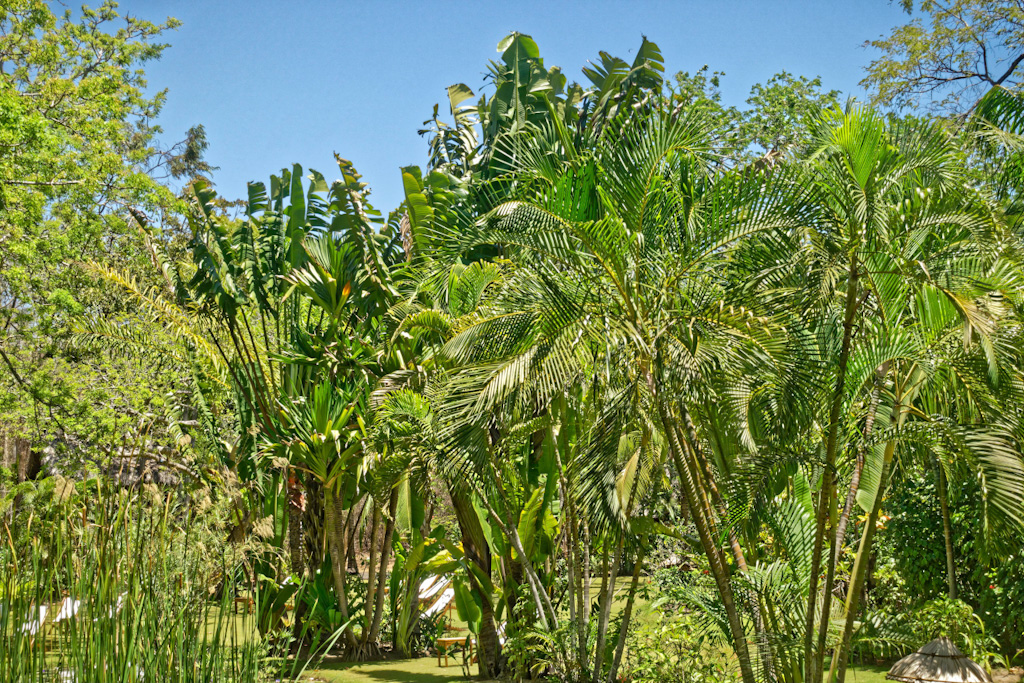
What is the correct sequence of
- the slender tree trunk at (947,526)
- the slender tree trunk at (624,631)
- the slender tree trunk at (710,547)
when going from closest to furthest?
1. the slender tree trunk at (710,547)
2. the slender tree trunk at (624,631)
3. the slender tree trunk at (947,526)

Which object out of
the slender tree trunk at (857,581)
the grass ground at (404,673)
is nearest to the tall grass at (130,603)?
the slender tree trunk at (857,581)

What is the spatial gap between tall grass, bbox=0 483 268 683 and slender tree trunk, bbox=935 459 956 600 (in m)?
6.40

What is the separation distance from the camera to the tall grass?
2984 mm

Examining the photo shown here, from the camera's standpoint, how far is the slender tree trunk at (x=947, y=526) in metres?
7.31

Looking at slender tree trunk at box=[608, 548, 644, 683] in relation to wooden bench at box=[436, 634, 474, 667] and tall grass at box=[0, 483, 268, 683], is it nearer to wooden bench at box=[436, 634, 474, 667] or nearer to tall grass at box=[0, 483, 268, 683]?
wooden bench at box=[436, 634, 474, 667]

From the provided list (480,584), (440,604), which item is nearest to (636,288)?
(480,584)

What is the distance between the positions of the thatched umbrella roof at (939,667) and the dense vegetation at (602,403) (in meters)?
0.40

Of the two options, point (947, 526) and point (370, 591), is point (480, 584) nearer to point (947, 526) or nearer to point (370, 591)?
point (370, 591)

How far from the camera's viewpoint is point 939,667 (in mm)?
5887

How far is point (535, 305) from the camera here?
4.88 meters

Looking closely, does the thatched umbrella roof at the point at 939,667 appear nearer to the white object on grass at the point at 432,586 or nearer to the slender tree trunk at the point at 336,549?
the slender tree trunk at the point at 336,549

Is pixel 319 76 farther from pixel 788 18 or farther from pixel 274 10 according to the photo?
pixel 788 18

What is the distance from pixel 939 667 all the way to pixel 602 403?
3.35 meters

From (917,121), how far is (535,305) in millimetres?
2478
